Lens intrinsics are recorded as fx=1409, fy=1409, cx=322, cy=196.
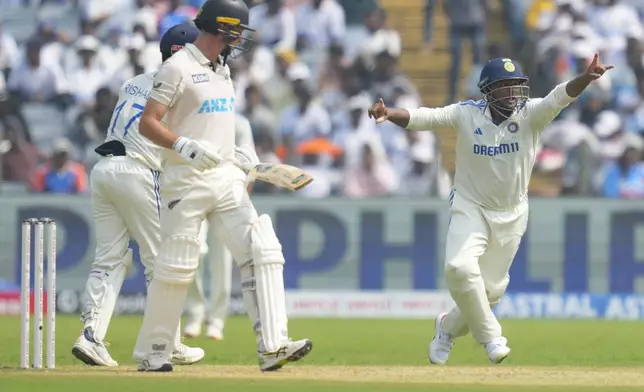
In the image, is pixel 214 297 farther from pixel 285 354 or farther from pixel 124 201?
pixel 285 354

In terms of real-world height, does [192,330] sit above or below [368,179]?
below

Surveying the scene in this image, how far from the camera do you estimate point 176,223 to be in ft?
23.7

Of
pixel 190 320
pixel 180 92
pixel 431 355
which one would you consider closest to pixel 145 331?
pixel 180 92

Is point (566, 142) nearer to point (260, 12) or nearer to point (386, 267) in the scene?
point (386, 267)

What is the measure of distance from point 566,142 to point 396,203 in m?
2.17

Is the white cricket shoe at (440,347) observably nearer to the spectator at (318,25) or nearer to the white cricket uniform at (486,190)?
the white cricket uniform at (486,190)

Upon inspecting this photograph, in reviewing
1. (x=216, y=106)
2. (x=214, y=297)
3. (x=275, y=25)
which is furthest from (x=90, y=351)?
(x=275, y=25)

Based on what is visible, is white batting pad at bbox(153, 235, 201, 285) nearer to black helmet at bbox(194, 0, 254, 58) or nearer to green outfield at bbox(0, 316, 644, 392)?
green outfield at bbox(0, 316, 644, 392)

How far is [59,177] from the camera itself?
48.3ft

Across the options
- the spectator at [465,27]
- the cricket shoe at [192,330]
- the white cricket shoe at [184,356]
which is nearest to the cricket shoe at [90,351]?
the white cricket shoe at [184,356]

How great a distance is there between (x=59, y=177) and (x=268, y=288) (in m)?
7.93

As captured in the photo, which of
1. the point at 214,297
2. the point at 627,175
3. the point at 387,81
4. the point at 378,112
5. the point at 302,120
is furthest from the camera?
the point at 387,81

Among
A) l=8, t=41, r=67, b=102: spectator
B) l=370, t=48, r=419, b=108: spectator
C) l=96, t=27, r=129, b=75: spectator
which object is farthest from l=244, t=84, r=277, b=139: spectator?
l=8, t=41, r=67, b=102: spectator

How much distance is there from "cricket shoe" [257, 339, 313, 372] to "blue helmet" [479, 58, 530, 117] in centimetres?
222
